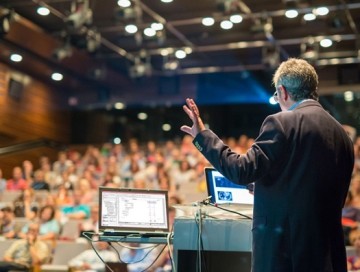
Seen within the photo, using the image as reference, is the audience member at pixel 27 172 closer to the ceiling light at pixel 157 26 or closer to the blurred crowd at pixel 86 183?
the blurred crowd at pixel 86 183

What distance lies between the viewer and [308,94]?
1.90m

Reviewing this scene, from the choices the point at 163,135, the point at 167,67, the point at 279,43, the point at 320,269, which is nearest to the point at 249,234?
the point at 320,269

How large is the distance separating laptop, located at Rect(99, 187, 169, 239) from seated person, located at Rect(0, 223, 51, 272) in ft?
7.56

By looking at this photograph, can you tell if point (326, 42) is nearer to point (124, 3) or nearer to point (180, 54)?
point (180, 54)

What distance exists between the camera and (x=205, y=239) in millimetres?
2291

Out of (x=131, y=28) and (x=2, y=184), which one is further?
(x=131, y=28)

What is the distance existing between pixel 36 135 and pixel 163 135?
2514mm

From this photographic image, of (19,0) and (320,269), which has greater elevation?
(19,0)

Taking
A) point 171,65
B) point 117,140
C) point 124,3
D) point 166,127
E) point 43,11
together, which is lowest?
point 117,140

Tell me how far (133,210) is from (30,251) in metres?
2.66

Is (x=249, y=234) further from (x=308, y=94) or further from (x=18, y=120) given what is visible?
(x=18, y=120)

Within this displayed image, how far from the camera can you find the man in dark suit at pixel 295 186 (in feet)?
5.69

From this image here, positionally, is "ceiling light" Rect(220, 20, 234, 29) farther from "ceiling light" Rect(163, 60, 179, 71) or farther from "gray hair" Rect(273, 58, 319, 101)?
"gray hair" Rect(273, 58, 319, 101)

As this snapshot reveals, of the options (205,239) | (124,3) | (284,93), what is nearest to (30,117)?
(124,3)
